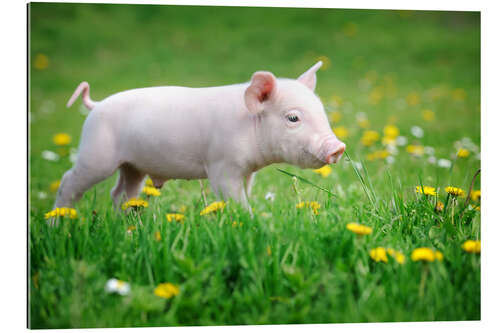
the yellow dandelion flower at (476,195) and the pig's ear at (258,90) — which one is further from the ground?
the pig's ear at (258,90)

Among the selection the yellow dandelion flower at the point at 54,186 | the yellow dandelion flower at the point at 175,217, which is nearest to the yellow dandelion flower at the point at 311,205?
the yellow dandelion flower at the point at 175,217

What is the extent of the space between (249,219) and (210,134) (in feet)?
1.55

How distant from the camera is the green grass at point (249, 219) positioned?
1.97 meters

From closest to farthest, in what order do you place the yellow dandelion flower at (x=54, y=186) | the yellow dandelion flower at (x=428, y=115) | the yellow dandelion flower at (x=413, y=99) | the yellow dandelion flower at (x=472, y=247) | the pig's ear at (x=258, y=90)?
the yellow dandelion flower at (x=472, y=247), the pig's ear at (x=258, y=90), the yellow dandelion flower at (x=54, y=186), the yellow dandelion flower at (x=428, y=115), the yellow dandelion flower at (x=413, y=99)

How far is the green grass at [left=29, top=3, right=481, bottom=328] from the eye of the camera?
6.46ft

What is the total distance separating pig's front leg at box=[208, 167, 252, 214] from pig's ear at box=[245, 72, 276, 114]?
305 mm

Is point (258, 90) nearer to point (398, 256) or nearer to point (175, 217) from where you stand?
point (175, 217)

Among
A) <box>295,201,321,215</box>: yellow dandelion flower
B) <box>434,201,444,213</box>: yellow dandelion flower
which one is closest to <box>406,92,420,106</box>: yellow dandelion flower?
<box>434,201,444,213</box>: yellow dandelion flower

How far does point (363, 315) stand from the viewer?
6.43ft

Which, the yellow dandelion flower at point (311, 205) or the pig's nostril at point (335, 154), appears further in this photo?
the yellow dandelion flower at point (311, 205)

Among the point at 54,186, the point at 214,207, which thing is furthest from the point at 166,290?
the point at 54,186

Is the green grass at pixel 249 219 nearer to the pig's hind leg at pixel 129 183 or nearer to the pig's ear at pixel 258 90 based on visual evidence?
the pig's hind leg at pixel 129 183

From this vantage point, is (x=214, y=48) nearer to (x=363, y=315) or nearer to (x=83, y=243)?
(x=83, y=243)
